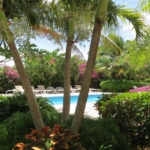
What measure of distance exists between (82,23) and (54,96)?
15630 mm

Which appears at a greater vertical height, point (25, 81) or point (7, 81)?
point (7, 81)

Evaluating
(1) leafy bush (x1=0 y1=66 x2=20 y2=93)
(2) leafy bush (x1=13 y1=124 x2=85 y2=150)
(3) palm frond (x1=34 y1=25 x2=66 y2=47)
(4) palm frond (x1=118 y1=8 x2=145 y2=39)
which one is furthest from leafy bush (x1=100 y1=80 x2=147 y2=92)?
(2) leafy bush (x1=13 y1=124 x2=85 y2=150)

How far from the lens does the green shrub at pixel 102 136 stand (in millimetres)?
4260

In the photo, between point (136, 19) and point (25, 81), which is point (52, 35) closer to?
point (136, 19)

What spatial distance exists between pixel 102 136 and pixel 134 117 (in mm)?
1062

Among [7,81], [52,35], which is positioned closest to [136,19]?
[52,35]

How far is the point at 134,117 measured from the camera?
5043mm

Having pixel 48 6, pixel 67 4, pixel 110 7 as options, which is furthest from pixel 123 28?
pixel 48 6

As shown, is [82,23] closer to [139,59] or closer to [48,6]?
[48,6]

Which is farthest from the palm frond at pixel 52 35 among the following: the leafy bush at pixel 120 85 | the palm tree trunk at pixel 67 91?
the leafy bush at pixel 120 85

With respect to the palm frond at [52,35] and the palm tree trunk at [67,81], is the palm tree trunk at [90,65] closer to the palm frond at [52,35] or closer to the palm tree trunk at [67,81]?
the palm tree trunk at [67,81]

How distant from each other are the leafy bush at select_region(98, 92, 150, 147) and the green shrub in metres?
0.40

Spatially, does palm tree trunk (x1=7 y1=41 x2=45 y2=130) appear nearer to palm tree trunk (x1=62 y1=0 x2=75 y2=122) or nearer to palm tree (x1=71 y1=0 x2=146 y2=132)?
palm tree (x1=71 y1=0 x2=146 y2=132)

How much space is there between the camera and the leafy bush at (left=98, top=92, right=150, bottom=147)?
4.96m
